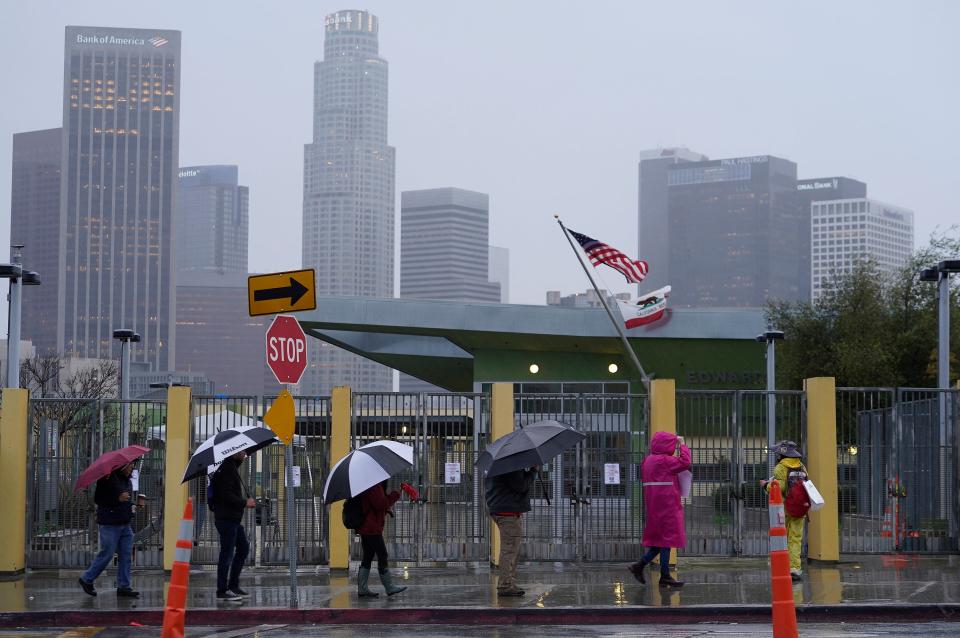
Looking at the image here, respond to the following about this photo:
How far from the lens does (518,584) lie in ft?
48.6

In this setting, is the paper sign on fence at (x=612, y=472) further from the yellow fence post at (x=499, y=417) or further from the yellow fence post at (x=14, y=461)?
the yellow fence post at (x=14, y=461)

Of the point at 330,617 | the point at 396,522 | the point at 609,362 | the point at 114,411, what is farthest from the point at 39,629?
the point at 609,362

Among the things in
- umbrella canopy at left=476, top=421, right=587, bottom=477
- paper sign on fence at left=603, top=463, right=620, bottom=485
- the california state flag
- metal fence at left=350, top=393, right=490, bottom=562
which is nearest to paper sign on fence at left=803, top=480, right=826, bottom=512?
umbrella canopy at left=476, top=421, right=587, bottom=477

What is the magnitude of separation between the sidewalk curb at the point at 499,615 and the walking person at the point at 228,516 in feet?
2.65

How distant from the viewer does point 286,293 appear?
12648 millimetres

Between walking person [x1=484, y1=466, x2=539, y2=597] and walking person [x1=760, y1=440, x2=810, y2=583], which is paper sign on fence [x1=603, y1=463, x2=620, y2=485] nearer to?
walking person [x1=760, y1=440, x2=810, y2=583]

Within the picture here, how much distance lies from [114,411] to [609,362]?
31121 millimetres

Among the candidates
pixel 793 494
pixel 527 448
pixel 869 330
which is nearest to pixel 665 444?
pixel 793 494

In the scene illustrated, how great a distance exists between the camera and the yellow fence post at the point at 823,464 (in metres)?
16.8

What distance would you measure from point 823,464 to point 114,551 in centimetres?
903

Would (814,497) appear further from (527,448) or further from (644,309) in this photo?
(644,309)

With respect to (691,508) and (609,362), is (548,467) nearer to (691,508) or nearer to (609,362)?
(691,508)

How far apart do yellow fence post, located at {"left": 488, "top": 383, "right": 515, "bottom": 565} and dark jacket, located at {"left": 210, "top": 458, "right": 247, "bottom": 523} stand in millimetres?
4329

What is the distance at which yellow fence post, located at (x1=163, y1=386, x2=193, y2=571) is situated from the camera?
16.7m
